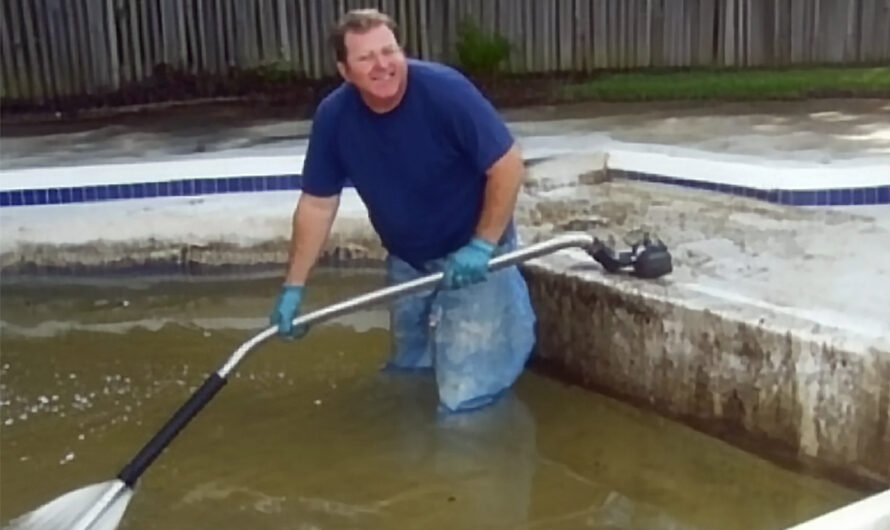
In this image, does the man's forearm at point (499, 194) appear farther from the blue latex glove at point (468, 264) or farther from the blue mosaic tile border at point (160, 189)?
the blue mosaic tile border at point (160, 189)

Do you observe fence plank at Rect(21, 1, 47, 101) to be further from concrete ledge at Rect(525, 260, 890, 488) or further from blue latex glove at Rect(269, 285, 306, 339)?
blue latex glove at Rect(269, 285, 306, 339)

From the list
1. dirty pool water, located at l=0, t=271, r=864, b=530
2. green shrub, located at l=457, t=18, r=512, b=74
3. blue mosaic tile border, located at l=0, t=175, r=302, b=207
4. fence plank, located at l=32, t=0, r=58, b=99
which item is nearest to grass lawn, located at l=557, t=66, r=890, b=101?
green shrub, located at l=457, t=18, r=512, b=74

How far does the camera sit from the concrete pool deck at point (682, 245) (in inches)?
135

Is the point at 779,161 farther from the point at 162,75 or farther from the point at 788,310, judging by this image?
the point at 162,75

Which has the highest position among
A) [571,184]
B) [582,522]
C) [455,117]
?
[455,117]

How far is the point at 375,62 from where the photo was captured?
339 cm

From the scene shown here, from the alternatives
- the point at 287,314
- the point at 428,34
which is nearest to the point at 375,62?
the point at 287,314

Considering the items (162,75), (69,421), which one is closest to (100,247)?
(69,421)

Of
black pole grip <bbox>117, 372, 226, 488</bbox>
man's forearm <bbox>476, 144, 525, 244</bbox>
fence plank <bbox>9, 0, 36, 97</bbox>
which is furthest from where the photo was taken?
fence plank <bbox>9, 0, 36, 97</bbox>

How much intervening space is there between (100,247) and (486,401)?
257 cm

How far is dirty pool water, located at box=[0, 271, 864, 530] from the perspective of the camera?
11.1 ft

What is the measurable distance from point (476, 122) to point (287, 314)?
2.42ft

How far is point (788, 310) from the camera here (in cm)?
360

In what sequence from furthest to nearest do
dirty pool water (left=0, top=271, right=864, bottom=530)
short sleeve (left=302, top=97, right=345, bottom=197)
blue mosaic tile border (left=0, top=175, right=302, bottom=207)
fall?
blue mosaic tile border (left=0, top=175, right=302, bottom=207), short sleeve (left=302, top=97, right=345, bottom=197), dirty pool water (left=0, top=271, right=864, bottom=530)
